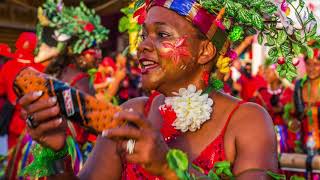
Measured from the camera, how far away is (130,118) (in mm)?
1797

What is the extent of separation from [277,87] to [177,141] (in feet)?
25.1

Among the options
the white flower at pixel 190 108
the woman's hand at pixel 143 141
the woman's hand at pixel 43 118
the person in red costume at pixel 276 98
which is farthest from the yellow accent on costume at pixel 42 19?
the woman's hand at pixel 143 141

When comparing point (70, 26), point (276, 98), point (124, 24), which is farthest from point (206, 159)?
point (276, 98)

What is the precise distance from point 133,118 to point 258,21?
1148mm

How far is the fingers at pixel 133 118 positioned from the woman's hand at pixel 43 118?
250mm

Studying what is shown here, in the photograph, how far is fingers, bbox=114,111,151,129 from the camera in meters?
1.80

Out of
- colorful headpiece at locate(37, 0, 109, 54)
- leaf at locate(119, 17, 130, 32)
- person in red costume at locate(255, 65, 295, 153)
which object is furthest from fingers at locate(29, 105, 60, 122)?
person in red costume at locate(255, 65, 295, 153)

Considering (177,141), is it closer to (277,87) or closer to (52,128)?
(52,128)

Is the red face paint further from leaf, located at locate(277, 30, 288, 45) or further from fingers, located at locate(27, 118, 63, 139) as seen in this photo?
fingers, located at locate(27, 118, 63, 139)

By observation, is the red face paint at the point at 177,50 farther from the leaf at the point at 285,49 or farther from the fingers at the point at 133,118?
the fingers at the point at 133,118

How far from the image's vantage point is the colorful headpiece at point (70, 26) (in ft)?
22.6

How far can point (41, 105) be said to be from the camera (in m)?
1.92

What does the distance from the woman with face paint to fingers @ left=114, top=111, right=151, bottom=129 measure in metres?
0.55

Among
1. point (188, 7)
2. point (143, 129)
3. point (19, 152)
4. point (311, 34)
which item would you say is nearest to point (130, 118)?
point (143, 129)
